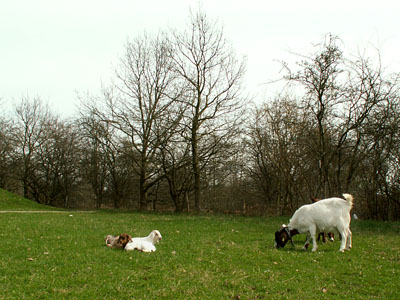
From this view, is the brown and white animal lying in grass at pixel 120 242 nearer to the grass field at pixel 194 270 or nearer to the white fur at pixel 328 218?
the grass field at pixel 194 270

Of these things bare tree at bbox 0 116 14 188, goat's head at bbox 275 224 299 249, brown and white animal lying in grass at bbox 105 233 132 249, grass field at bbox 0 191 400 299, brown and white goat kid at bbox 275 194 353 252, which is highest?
bare tree at bbox 0 116 14 188

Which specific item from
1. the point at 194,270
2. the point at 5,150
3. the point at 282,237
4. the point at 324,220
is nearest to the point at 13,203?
the point at 5,150

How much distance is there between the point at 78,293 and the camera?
235 inches

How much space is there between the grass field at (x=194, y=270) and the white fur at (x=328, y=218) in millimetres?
599

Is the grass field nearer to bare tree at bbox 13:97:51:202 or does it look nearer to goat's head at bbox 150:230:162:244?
goat's head at bbox 150:230:162:244

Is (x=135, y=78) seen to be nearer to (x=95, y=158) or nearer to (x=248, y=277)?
(x=95, y=158)

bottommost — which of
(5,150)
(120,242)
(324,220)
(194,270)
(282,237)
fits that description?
(194,270)

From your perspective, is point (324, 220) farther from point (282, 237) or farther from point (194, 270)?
point (194, 270)

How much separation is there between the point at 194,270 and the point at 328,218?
4899 mm

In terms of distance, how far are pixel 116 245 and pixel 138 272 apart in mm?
3024

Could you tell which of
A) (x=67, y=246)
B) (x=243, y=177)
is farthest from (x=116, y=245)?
(x=243, y=177)

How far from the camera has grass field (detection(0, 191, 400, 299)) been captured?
6148 mm

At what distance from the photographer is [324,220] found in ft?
34.1

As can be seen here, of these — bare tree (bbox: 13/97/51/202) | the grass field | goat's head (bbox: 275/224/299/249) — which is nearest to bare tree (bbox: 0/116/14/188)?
bare tree (bbox: 13/97/51/202)
